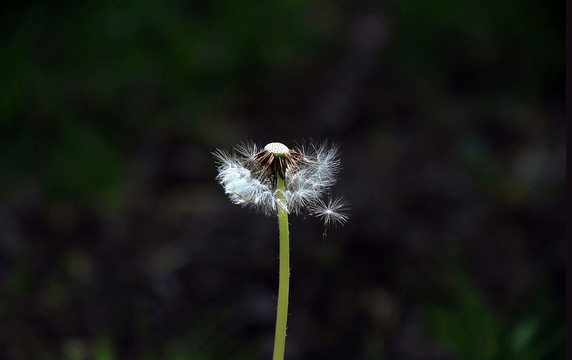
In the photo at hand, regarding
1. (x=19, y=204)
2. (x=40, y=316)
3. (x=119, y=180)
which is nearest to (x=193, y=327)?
(x=40, y=316)

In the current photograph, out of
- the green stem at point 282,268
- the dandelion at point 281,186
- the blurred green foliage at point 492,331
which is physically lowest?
the green stem at point 282,268

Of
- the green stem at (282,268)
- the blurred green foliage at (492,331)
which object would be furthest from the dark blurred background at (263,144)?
the green stem at (282,268)

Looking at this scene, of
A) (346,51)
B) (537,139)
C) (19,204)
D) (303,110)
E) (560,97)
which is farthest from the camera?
(346,51)

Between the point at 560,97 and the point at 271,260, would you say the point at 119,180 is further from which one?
the point at 560,97

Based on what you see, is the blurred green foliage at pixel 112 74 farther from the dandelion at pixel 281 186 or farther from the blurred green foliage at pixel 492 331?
the dandelion at pixel 281 186

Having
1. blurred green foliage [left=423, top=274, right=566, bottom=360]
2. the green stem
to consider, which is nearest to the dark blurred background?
blurred green foliage [left=423, top=274, right=566, bottom=360]
